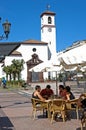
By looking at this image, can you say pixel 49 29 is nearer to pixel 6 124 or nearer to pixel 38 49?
pixel 38 49

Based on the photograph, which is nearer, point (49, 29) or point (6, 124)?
→ point (6, 124)

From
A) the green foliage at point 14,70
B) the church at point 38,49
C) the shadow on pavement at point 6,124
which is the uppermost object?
the church at point 38,49

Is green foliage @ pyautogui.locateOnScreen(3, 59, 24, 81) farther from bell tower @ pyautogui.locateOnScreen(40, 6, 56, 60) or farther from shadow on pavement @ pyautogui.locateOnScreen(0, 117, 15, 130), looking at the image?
shadow on pavement @ pyautogui.locateOnScreen(0, 117, 15, 130)

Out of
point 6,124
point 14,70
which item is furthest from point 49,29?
point 6,124

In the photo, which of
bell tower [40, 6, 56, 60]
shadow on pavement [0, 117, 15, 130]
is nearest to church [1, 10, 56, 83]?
bell tower [40, 6, 56, 60]

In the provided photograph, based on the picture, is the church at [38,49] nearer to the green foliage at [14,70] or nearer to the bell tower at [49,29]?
the bell tower at [49,29]

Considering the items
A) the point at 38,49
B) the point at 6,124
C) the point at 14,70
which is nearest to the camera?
the point at 6,124

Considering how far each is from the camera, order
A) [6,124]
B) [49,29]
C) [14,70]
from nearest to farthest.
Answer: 1. [6,124]
2. [14,70]
3. [49,29]

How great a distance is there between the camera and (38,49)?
66.4 m

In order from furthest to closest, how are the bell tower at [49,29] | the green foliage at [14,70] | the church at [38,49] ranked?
the bell tower at [49,29]
the church at [38,49]
the green foliage at [14,70]

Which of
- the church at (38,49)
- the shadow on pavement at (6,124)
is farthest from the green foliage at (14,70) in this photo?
the shadow on pavement at (6,124)

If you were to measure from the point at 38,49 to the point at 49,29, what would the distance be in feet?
18.6

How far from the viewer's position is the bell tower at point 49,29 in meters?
68.6

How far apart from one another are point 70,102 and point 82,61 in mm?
1861
